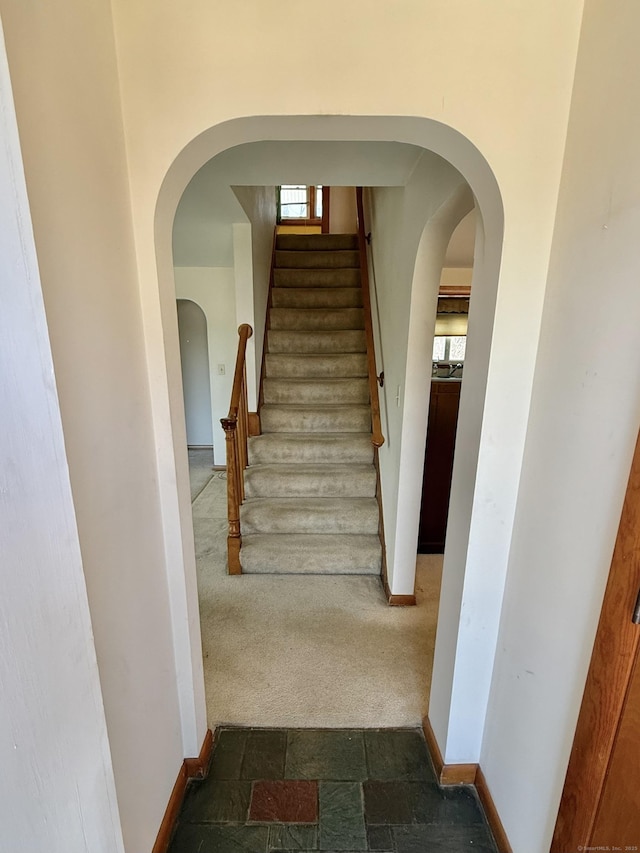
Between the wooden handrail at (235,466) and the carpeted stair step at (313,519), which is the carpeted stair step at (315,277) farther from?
the carpeted stair step at (313,519)

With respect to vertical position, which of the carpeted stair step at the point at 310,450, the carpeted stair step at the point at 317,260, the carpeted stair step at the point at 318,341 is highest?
the carpeted stair step at the point at 317,260

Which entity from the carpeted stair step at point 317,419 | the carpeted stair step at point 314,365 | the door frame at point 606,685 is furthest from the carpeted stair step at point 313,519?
the door frame at point 606,685

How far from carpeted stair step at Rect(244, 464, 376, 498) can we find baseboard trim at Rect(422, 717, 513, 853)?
162 cm

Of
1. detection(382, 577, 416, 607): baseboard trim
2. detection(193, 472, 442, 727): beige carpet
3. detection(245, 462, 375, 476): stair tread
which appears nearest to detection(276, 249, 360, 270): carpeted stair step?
detection(245, 462, 375, 476): stair tread

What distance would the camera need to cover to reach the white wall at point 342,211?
5.50 meters

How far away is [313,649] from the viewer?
207 cm

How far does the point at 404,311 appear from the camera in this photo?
2162 millimetres

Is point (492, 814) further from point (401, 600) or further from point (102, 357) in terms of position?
point (102, 357)

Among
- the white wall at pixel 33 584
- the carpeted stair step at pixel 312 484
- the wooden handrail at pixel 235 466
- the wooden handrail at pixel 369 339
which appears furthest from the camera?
the carpeted stair step at pixel 312 484

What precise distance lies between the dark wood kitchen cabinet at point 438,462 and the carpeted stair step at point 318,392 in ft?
2.74

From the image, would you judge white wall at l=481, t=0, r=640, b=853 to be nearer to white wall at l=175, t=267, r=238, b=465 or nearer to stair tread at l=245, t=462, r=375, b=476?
stair tread at l=245, t=462, r=375, b=476

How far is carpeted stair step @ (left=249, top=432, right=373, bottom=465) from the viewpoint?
125 inches

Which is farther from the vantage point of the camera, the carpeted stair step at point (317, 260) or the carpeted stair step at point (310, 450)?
the carpeted stair step at point (317, 260)

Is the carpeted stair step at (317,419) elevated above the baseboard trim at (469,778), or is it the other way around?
the carpeted stair step at (317,419)
